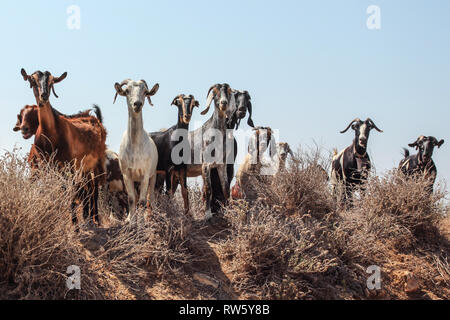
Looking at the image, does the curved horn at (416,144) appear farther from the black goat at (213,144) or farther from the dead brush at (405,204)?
the black goat at (213,144)

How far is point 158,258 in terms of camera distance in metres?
8.45

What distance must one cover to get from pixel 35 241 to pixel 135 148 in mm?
2589

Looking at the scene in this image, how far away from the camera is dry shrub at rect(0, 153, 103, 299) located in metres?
7.08

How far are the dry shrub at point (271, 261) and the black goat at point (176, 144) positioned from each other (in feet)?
5.02

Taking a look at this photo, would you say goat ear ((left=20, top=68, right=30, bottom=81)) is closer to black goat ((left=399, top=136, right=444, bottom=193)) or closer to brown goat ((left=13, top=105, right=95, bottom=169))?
brown goat ((left=13, top=105, right=95, bottom=169))

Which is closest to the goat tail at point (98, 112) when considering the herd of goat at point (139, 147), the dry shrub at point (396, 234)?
the herd of goat at point (139, 147)

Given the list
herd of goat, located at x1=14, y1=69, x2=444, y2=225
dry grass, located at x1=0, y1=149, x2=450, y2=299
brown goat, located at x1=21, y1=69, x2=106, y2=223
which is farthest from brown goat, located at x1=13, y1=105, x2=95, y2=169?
dry grass, located at x1=0, y1=149, x2=450, y2=299

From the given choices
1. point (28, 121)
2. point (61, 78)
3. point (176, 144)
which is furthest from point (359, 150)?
point (28, 121)

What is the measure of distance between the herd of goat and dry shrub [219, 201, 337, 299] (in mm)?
1138

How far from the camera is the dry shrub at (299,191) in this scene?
421 inches

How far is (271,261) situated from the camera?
8609mm

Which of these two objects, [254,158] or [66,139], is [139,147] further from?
[254,158]

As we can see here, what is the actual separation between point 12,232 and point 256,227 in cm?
346
